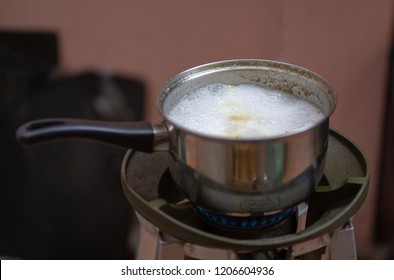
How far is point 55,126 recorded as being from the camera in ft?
2.20

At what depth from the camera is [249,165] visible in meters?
0.65

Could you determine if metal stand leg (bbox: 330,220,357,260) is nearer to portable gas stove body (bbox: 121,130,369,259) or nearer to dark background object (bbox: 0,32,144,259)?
portable gas stove body (bbox: 121,130,369,259)

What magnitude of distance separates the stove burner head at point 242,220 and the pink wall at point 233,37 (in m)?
0.92

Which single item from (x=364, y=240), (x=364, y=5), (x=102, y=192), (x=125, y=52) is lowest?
(x=364, y=240)

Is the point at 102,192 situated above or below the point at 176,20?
below

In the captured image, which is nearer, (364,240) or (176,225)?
(176,225)

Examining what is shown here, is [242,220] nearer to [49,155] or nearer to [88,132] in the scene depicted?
[88,132]

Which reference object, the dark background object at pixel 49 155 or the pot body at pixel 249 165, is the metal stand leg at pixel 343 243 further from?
the dark background object at pixel 49 155

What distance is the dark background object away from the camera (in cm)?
180

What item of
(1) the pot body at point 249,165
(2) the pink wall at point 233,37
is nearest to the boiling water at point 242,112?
(1) the pot body at point 249,165

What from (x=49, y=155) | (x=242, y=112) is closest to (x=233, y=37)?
(x=49, y=155)

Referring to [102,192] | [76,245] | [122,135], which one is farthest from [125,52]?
[122,135]

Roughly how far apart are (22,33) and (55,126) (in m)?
1.23

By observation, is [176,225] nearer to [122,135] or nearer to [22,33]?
[122,135]
